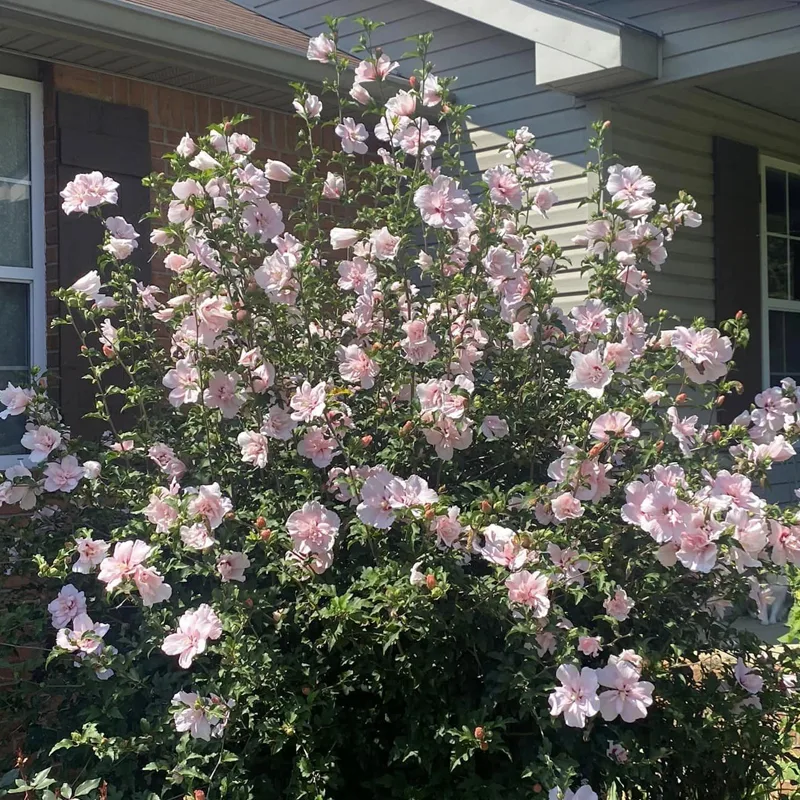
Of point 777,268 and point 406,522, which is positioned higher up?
point 777,268

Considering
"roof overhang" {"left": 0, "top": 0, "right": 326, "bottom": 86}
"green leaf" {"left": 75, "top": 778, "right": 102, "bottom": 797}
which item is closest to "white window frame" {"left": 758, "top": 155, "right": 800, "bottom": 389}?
"roof overhang" {"left": 0, "top": 0, "right": 326, "bottom": 86}

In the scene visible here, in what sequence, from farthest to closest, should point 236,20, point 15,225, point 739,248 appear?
point 739,248 → point 236,20 → point 15,225

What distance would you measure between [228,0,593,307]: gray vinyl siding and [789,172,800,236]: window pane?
2.31 metres

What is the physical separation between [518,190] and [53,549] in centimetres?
185

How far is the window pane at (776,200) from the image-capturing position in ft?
23.2

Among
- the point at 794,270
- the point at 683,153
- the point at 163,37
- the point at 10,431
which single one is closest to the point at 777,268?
the point at 794,270

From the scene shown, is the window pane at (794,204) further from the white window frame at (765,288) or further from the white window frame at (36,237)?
the white window frame at (36,237)

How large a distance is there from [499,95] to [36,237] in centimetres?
278

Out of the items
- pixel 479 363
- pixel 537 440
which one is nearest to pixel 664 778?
pixel 537 440

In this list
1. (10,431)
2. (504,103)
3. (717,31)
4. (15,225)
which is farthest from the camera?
(504,103)

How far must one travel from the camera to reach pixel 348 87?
5.58m

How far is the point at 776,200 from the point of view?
7.12 metres

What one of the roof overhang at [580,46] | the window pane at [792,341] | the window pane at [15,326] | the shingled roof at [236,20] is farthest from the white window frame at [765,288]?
the window pane at [15,326]

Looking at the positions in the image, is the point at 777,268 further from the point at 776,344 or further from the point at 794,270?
the point at 776,344
